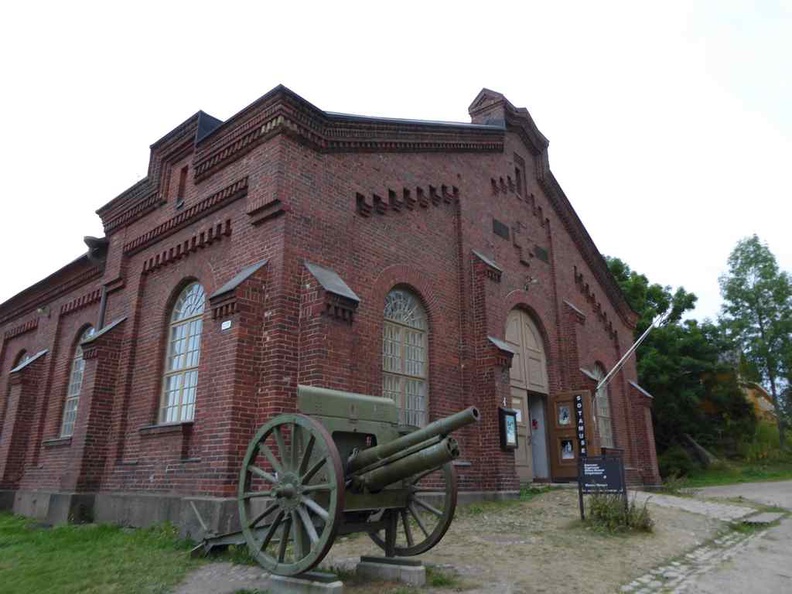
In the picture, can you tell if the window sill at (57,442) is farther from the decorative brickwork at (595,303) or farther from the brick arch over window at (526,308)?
the decorative brickwork at (595,303)

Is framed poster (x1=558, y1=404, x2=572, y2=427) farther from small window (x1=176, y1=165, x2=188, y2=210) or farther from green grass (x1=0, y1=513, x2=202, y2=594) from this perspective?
small window (x1=176, y1=165, x2=188, y2=210)

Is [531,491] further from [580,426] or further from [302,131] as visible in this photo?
[302,131]

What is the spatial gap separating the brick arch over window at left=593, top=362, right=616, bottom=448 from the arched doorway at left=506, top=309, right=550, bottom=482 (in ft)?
8.80

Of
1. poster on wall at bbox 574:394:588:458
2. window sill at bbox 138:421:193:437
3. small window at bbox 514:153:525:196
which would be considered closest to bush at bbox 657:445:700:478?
poster on wall at bbox 574:394:588:458

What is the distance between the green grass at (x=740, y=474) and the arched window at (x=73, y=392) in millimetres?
20603

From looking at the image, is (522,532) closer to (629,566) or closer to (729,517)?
(629,566)

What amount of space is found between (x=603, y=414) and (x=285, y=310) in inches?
473

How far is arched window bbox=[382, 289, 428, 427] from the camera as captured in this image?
419 inches

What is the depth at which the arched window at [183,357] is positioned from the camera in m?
10.4

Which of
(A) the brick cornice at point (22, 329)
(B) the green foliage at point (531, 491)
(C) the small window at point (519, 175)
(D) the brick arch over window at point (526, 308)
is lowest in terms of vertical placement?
(B) the green foliage at point (531, 491)

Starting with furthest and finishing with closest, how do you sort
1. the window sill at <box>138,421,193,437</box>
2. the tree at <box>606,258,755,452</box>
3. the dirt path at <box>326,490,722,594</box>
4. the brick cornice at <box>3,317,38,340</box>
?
the tree at <box>606,258,755,452</box>
the brick cornice at <box>3,317,38,340</box>
the window sill at <box>138,421,193,437</box>
the dirt path at <box>326,490,722,594</box>

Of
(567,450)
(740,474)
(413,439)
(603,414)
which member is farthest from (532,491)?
(740,474)

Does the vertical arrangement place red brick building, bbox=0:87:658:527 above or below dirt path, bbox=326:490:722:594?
above

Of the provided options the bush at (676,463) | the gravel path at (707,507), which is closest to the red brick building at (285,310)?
the gravel path at (707,507)
